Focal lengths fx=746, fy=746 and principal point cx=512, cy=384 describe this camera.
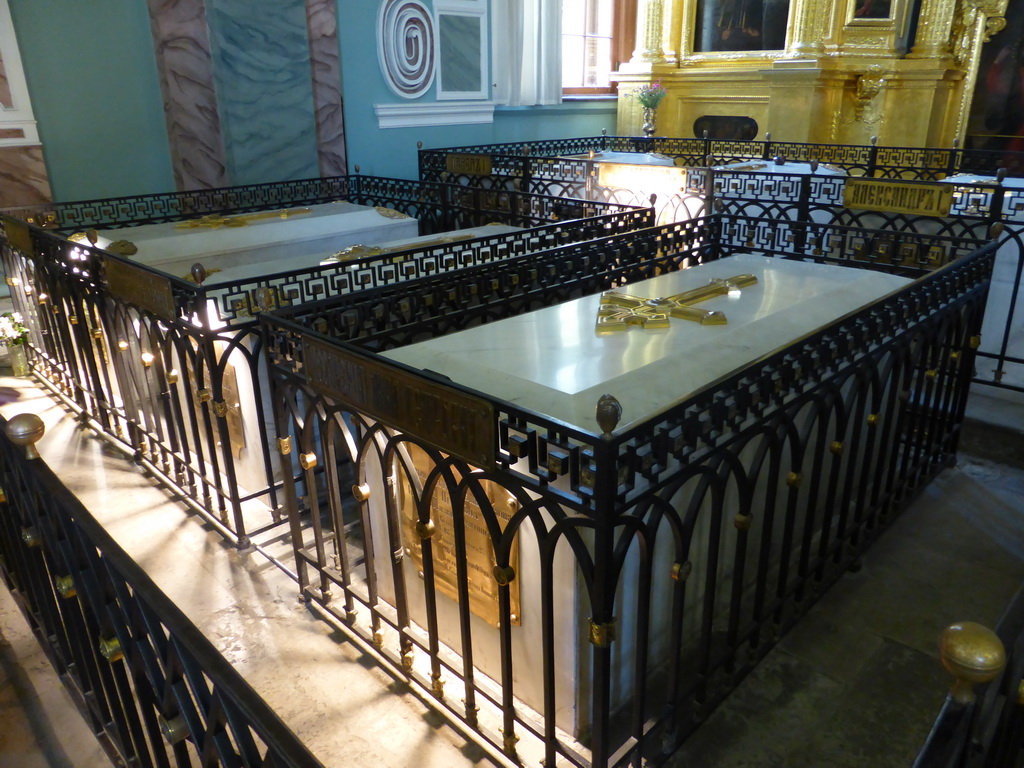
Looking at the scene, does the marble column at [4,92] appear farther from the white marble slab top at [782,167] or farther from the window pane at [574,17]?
the window pane at [574,17]

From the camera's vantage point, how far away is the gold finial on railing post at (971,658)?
1.04m

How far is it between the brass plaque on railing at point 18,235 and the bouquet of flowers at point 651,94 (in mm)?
8427

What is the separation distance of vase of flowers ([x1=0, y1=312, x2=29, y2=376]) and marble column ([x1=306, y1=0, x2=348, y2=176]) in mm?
3294

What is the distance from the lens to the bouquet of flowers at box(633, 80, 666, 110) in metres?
10.7

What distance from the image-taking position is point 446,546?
256 cm

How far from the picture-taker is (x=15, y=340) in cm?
538

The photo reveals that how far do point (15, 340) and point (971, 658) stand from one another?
240 inches

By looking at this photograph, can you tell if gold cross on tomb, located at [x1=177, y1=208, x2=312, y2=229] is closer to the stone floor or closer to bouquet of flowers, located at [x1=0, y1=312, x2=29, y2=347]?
bouquet of flowers, located at [x1=0, y1=312, x2=29, y2=347]

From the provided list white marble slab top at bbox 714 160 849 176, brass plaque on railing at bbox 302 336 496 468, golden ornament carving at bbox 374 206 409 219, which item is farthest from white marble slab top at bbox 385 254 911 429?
white marble slab top at bbox 714 160 849 176

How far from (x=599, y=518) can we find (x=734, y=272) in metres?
2.66

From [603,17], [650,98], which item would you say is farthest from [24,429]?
[603,17]

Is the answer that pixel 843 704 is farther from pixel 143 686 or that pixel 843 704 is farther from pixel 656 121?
pixel 656 121

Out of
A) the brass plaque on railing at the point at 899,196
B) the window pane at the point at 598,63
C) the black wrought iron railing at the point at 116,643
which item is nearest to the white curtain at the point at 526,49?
the window pane at the point at 598,63

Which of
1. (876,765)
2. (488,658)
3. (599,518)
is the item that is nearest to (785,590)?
(876,765)
